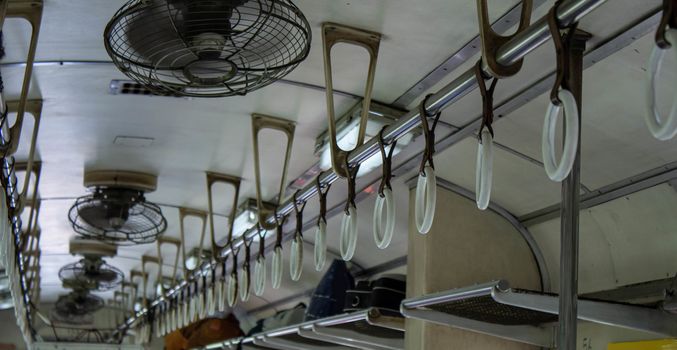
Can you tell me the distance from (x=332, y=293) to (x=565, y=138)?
447cm

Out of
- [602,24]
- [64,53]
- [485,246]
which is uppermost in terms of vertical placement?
[64,53]

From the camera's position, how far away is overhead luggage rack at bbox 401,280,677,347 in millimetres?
3119

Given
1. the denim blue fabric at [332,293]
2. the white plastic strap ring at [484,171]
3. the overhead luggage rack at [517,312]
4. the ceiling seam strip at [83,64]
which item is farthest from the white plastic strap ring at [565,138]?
the denim blue fabric at [332,293]

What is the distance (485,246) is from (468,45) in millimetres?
1441

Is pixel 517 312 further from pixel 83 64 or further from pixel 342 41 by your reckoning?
pixel 83 64

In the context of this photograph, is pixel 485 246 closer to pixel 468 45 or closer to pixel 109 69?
pixel 468 45

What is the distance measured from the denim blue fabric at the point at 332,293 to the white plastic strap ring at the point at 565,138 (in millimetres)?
4307

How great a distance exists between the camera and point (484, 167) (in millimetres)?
2346

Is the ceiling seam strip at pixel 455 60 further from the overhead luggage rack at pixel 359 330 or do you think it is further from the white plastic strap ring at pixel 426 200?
the overhead luggage rack at pixel 359 330

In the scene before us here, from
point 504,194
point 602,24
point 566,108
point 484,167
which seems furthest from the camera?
point 504,194

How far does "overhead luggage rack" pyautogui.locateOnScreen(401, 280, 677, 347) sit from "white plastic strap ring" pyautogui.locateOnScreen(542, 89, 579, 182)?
120 cm

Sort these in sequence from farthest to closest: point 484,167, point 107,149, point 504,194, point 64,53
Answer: point 107,149
point 504,194
point 64,53
point 484,167

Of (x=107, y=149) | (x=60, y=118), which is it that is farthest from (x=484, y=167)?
(x=107, y=149)

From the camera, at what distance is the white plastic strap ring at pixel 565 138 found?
1.90 meters
